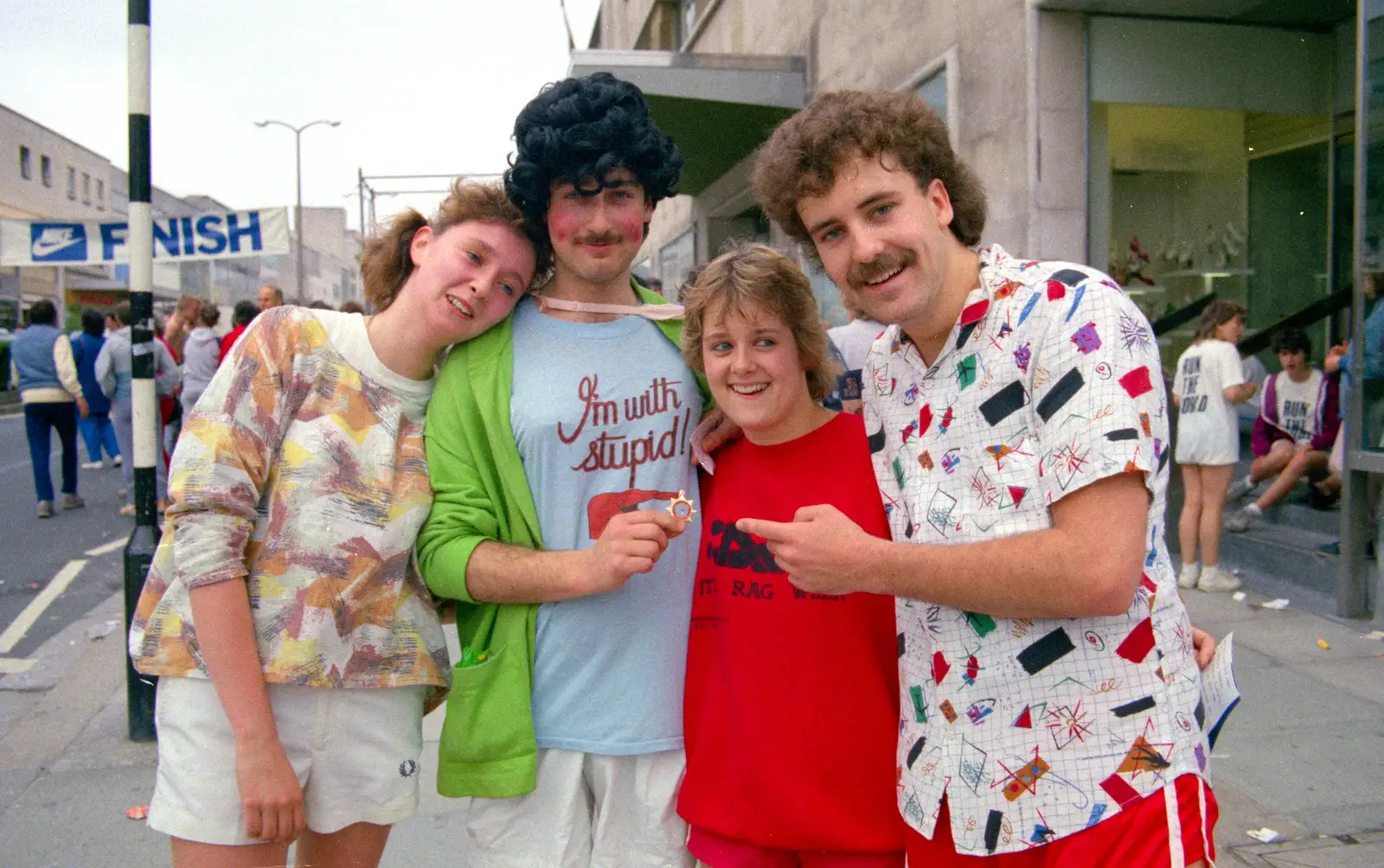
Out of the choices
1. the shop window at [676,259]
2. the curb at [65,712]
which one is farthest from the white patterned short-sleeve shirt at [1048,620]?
the shop window at [676,259]

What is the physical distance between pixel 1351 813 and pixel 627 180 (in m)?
3.19

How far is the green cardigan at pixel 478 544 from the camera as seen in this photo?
1901mm

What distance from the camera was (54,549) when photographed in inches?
329

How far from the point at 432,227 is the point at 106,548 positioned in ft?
25.6

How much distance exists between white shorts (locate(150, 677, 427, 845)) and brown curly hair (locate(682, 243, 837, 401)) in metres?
0.98

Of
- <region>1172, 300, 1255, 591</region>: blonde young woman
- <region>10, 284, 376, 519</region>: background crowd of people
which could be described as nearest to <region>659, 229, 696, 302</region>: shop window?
<region>10, 284, 376, 519</region>: background crowd of people

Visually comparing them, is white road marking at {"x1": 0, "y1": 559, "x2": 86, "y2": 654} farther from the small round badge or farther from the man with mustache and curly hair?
the man with mustache and curly hair

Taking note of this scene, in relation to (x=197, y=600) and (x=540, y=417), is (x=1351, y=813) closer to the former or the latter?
(x=540, y=417)

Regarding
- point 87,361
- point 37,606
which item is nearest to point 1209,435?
point 37,606

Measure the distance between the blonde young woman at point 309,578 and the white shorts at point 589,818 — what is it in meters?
0.25

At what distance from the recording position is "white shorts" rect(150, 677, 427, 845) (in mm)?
1838

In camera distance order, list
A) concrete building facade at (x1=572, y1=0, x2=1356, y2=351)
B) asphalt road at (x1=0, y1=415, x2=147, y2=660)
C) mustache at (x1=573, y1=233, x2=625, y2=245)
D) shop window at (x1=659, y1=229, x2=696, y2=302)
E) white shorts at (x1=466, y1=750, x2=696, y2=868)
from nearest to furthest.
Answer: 1. white shorts at (x1=466, y1=750, x2=696, y2=868)
2. mustache at (x1=573, y1=233, x2=625, y2=245)
3. concrete building facade at (x1=572, y1=0, x2=1356, y2=351)
4. asphalt road at (x1=0, y1=415, x2=147, y2=660)
5. shop window at (x1=659, y1=229, x2=696, y2=302)

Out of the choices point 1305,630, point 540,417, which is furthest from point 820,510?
point 1305,630

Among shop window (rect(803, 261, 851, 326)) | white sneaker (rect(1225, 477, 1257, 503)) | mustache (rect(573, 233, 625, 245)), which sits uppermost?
shop window (rect(803, 261, 851, 326))
